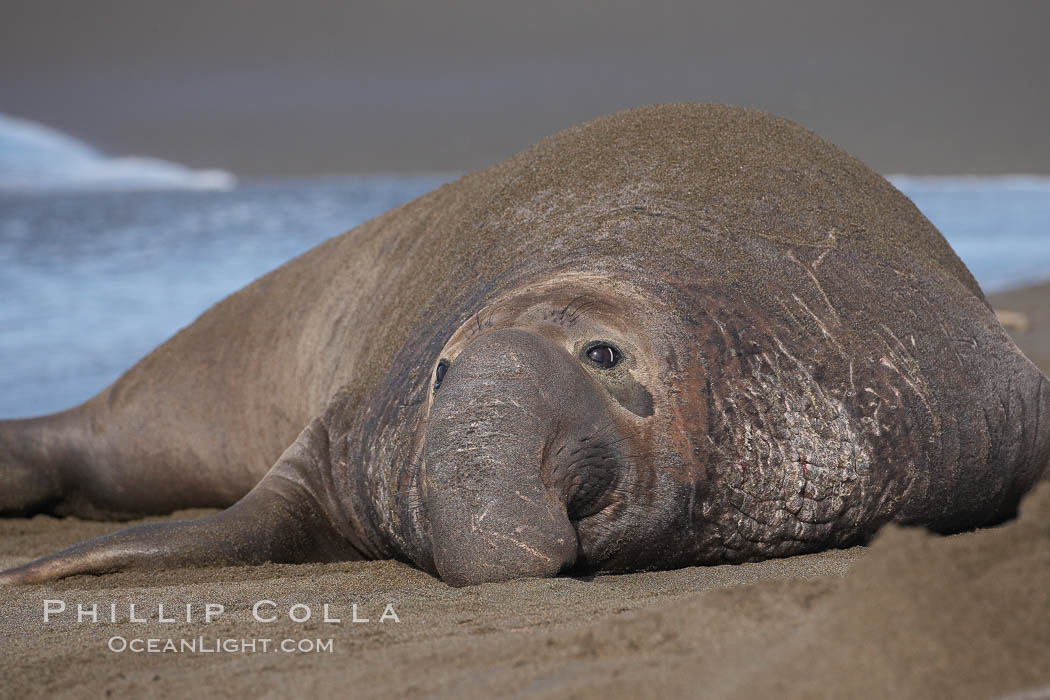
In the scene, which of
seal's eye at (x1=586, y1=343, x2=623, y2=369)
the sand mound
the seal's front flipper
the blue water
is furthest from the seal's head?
the blue water

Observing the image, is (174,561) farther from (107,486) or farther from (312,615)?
(107,486)

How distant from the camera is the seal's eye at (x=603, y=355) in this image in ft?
10.3

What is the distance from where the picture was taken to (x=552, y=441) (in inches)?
116

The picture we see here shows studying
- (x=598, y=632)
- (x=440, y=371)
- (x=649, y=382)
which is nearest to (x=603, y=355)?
(x=649, y=382)

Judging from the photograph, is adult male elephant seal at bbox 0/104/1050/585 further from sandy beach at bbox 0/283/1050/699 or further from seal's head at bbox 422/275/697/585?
sandy beach at bbox 0/283/1050/699

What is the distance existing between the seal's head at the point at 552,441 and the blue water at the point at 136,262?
22.8 ft

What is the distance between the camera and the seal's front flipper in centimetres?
387

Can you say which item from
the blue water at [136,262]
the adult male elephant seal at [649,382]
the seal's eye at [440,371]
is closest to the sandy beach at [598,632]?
the adult male elephant seal at [649,382]

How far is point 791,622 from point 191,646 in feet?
4.25

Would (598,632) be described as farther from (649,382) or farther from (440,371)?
(440,371)

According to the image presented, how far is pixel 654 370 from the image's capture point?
3.18 metres

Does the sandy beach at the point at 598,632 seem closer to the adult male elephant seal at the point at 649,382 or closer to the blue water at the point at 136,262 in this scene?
the adult male elephant seal at the point at 649,382

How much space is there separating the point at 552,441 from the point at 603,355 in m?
0.32

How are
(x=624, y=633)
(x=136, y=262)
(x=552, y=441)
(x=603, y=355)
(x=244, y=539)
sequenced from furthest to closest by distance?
1. (x=136, y=262)
2. (x=244, y=539)
3. (x=603, y=355)
4. (x=552, y=441)
5. (x=624, y=633)
